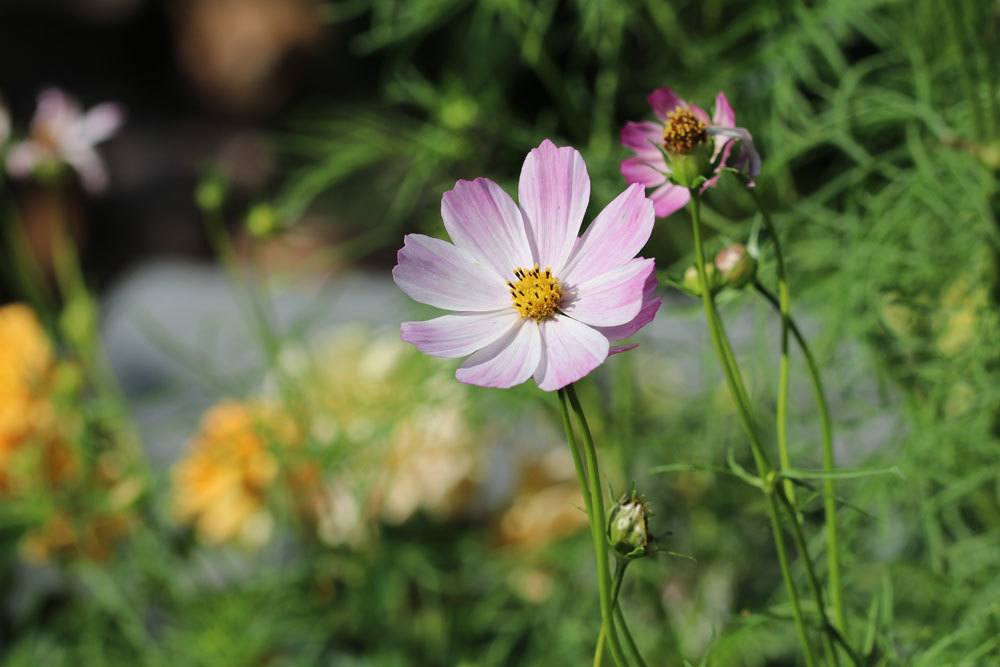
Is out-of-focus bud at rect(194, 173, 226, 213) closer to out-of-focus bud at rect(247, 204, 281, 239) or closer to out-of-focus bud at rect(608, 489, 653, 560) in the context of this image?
out-of-focus bud at rect(247, 204, 281, 239)

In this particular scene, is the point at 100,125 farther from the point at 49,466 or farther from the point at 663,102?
the point at 663,102

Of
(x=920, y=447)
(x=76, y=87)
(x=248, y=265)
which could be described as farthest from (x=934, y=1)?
(x=76, y=87)

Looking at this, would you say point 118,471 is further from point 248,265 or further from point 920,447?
point 248,265

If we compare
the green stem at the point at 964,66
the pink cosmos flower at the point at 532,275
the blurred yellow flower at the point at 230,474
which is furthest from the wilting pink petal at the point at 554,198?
the blurred yellow flower at the point at 230,474

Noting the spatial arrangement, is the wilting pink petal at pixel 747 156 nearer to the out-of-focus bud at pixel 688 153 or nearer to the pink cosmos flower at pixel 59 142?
the out-of-focus bud at pixel 688 153

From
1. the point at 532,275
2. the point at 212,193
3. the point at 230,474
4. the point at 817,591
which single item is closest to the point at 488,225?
the point at 532,275

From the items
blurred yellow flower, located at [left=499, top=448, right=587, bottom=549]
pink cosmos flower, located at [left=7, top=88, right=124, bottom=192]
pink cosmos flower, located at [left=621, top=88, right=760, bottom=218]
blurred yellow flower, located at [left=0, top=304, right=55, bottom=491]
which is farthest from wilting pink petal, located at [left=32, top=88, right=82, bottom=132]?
pink cosmos flower, located at [left=621, top=88, right=760, bottom=218]

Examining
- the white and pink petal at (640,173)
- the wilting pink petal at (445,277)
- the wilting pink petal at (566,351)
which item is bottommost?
the wilting pink petal at (566,351)
